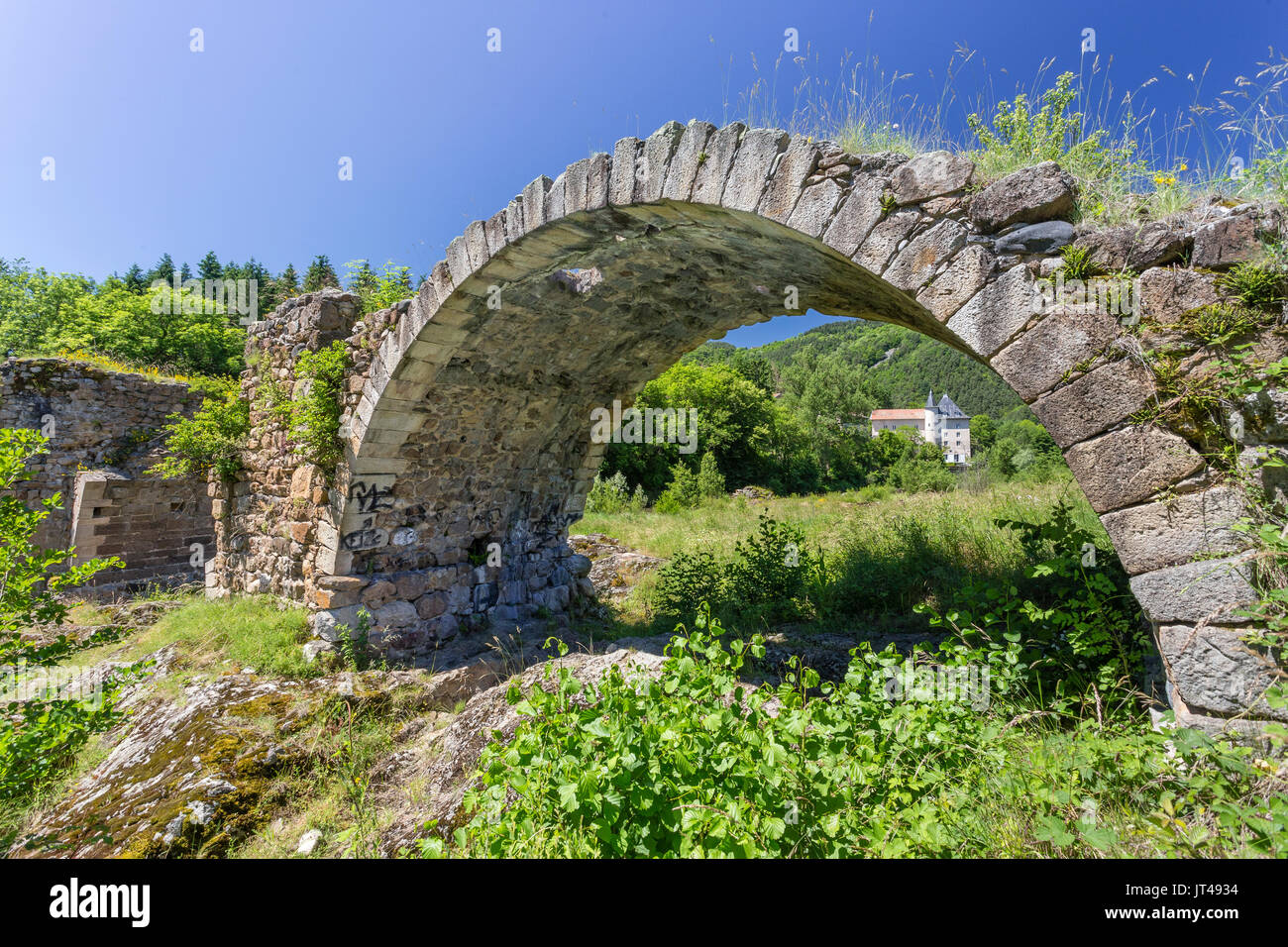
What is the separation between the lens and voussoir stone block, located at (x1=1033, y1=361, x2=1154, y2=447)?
2.39 m

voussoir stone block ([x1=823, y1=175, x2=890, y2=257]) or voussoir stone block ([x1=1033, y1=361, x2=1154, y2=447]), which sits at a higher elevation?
voussoir stone block ([x1=823, y1=175, x2=890, y2=257])

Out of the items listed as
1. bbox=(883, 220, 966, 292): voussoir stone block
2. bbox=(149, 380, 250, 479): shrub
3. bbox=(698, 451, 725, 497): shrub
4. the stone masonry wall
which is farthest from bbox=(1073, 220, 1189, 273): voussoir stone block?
bbox=(698, 451, 725, 497): shrub

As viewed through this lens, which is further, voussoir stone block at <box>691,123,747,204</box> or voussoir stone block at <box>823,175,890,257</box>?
voussoir stone block at <box>691,123,747,204</box>

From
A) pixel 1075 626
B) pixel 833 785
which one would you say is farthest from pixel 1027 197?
pixel 833 785

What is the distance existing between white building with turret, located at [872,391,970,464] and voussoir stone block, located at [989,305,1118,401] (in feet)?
171

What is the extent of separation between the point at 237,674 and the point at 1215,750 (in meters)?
6.33

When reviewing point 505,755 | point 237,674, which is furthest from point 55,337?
point 505,755

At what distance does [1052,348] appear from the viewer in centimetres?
256

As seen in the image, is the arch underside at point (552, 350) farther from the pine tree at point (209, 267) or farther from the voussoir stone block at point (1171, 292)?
the pine tree at point (209, 267)

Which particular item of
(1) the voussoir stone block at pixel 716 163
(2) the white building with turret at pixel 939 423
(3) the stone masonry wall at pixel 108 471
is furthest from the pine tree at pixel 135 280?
(2) the white building with turret at pixel 939 423

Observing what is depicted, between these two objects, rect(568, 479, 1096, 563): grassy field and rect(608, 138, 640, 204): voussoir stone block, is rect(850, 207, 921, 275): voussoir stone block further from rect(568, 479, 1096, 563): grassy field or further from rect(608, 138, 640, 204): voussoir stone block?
rect(568, 479, 1096, 563): grassy field

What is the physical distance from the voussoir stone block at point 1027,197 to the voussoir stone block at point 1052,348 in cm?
53
